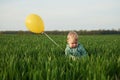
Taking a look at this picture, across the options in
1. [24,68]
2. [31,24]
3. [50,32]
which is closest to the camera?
[24,68]

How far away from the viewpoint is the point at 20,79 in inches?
126

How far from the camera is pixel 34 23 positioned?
6.62m

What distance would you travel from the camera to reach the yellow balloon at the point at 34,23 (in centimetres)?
663

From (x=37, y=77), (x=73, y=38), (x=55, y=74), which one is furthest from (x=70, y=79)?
(x=73, y=38)

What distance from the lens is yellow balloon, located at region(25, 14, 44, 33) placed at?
6633mm

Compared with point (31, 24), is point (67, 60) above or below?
below

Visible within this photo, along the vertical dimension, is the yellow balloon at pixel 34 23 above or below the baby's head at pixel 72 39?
above

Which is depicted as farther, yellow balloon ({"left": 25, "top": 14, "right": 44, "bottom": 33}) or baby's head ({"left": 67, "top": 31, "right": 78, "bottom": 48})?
yellow balloon ({"left": 25, "top": 14, "right": 44, "bottom": 33})

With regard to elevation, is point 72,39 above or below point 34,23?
below

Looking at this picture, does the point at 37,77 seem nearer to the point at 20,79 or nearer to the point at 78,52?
the point at 20,79

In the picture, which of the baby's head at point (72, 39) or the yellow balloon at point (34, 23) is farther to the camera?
the yellow balloon at point (34, 23)

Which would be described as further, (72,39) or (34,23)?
(34,23)

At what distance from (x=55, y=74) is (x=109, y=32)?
57059 millimetres

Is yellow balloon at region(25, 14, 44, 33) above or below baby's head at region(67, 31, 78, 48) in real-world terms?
above
